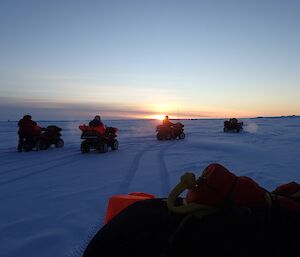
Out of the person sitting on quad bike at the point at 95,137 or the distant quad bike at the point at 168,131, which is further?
the distant quad bike at the point at 168,131

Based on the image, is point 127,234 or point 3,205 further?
point 3,205

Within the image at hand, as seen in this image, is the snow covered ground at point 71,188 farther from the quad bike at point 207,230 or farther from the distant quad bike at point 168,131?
the distant quad bike at point 168,131

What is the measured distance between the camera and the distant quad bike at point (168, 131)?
20.6 meters

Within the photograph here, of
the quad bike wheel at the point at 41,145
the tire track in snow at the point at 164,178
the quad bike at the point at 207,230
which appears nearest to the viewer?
the quad bike at the point at 207,230

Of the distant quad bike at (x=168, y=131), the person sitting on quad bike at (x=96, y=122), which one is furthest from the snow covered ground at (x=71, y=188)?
the distant quad bike at (x=168, y=131)

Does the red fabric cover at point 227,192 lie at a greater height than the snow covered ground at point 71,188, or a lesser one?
greater

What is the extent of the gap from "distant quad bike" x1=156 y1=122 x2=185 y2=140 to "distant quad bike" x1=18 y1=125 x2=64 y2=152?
685 centimetres

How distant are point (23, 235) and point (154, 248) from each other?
2633mm

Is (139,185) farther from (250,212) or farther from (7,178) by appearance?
(250,212)

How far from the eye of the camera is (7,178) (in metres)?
7.88

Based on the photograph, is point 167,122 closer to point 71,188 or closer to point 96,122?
point 96,122

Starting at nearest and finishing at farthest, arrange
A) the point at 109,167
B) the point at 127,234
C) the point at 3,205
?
the point at 127,234
the point at 3,205
the point at 109,167

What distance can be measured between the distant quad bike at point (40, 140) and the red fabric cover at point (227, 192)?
43.7ft

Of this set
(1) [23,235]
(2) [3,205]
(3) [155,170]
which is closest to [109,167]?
(3) [155,170]
